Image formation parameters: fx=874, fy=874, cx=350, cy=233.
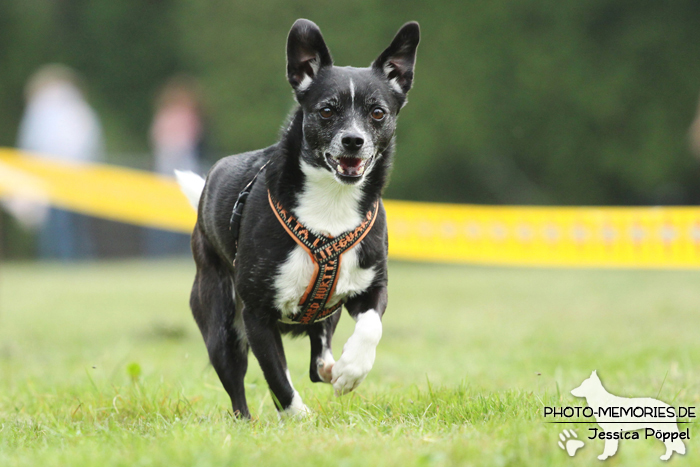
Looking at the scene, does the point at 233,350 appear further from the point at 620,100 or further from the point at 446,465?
the point at 620,100

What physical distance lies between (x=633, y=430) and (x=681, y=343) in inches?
115

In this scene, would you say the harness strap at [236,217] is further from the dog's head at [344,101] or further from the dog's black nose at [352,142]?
the dog's black nose at [352,142]

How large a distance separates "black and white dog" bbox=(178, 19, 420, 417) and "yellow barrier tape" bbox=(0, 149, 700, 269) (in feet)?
18.5

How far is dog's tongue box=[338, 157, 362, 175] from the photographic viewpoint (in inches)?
137

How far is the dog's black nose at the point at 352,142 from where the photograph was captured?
343 centimetres

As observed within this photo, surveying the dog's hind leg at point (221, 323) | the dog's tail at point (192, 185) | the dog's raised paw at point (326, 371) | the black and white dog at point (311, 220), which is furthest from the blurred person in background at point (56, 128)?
the dog's raised paw at point (326, 371)

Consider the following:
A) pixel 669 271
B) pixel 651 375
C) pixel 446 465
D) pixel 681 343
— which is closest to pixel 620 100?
pixel 669 271

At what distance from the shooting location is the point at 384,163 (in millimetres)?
3684

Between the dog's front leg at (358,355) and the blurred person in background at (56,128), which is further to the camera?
the blurred person in background at (56,128)

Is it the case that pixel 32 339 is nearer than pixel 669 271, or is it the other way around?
pixel 32 339

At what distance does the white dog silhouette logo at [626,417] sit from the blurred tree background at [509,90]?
43.4 feet

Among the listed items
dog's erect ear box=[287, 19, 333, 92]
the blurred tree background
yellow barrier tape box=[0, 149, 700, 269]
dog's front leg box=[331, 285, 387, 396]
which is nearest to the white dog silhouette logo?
dog's front leg box=[331, 285, 387, 396]

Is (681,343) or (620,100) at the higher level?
(620,100)

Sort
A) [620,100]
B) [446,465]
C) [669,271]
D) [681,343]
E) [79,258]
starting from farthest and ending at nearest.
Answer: [620,100] < [79,258] < [669,271] < [681,343] < [446,465]
